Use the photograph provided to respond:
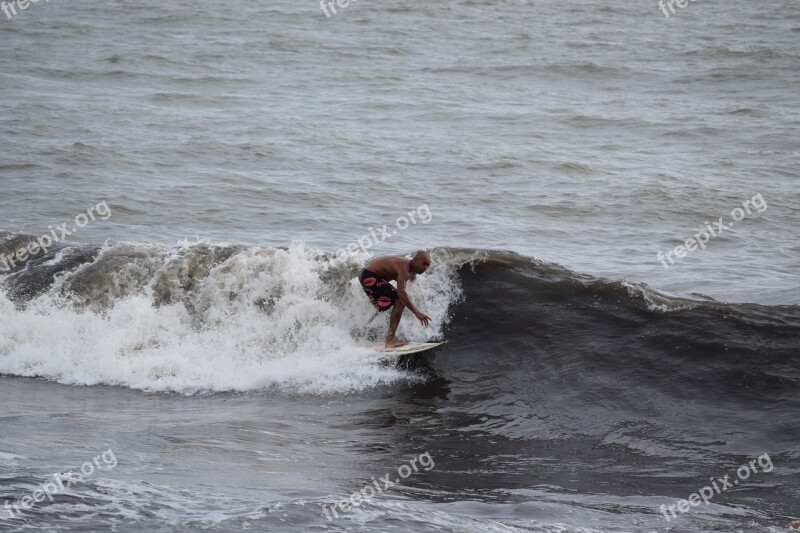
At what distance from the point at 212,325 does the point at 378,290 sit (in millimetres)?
2388

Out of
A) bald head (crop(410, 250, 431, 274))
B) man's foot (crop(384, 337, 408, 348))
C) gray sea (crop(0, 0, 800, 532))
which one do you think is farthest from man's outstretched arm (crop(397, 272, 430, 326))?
gray sea (crop(0, 0, 800, 532))

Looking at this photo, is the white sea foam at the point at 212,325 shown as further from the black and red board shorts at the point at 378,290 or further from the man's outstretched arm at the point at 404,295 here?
the man's outstretched arm at the point at 404,295

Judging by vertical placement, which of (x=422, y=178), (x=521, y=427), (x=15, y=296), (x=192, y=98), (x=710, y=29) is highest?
(x=710, y=29)

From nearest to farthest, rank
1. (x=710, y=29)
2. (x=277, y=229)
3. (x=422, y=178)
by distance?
1. (x=277, y=229)
2. (x=422, y=178)
3. (x=710, y=29)

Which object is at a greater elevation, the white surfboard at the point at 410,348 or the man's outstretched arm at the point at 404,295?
the man's outstretched arm at the point at 404,295

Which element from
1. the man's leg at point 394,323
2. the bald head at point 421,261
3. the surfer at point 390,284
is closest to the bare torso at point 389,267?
the surfer at point 390,284

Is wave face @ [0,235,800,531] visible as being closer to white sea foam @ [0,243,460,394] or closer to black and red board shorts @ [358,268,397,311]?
white sea foam @ [0,243,460,394]

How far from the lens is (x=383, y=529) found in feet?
19.4

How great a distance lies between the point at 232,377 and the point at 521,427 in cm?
354

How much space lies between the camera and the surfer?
10305 millimetres

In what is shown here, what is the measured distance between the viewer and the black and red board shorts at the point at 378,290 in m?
10.6

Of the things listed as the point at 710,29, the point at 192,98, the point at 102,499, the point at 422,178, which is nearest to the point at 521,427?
the point at 102,499

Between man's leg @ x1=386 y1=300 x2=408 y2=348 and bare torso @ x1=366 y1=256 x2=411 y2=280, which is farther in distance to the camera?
man's leg @ x1=386 y1=300 x2=408 y2=348

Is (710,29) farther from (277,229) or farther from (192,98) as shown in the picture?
(277,229)
